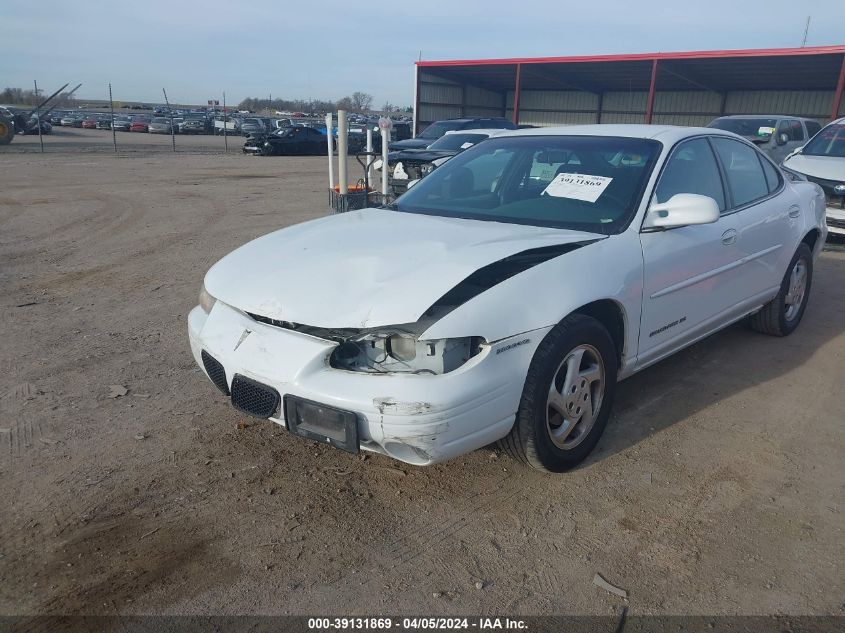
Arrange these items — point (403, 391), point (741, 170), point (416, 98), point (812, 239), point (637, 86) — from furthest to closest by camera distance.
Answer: point (637, 86)
point (416, 98)
point (812, 239)
point (741, 170)
point (403, 391)

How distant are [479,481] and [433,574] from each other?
2.30ft

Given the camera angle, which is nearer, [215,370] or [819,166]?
[215,370]

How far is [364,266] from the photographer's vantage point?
3.00m

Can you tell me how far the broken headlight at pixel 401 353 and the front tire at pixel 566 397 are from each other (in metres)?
0.36

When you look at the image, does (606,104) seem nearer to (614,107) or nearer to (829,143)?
(614,107)

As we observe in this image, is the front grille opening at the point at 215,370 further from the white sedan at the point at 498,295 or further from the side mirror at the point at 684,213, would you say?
the side mirror at the point at 684,213

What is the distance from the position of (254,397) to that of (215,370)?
0.36 metres

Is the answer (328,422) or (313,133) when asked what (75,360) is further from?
(313,133)

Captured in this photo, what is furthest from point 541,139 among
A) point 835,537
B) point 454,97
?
point 454,97

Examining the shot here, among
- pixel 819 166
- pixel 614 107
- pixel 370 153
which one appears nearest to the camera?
pixel 370 153

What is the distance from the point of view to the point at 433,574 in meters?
2.50

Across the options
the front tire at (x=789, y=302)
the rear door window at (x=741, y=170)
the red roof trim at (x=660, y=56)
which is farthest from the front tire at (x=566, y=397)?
the red roof trim at (x=660, y=56)

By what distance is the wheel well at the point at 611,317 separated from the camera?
10.5 ft

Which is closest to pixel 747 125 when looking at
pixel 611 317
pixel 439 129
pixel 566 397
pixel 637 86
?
pixel 439 129
